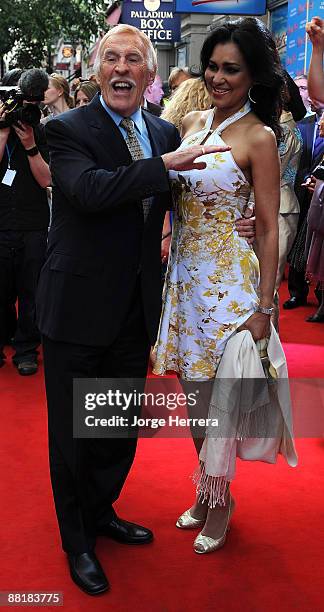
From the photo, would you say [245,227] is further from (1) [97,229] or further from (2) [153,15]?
(2) [153,15]

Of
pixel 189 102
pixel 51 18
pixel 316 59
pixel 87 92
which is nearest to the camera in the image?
pixel 316 59

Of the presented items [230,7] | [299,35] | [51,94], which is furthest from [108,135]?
[230,7]

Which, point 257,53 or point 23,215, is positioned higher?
point 257,53

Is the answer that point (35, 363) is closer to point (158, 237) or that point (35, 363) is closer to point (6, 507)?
point (6, 507)

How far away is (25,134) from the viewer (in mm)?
4895

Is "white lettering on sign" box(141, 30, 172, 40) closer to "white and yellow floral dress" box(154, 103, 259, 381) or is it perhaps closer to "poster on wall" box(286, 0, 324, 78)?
"poster on wall" box(286, 0, 324, 78)

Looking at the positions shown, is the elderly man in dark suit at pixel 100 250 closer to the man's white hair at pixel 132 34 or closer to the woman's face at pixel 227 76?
the man's white hair at pixel 132 34

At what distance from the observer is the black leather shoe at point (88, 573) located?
2.66m

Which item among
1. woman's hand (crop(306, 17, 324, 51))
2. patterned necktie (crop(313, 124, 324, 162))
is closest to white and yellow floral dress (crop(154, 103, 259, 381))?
woman's hand (crop(306, 17, 324, 51))

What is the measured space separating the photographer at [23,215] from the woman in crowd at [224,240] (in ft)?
7.28

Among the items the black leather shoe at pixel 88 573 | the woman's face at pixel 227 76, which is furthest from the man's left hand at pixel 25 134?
the black leather shoe at pixel 88 573

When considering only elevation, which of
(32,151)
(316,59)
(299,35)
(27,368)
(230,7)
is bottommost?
(27,368)

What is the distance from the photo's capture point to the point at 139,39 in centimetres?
255

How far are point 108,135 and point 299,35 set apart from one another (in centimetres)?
793
